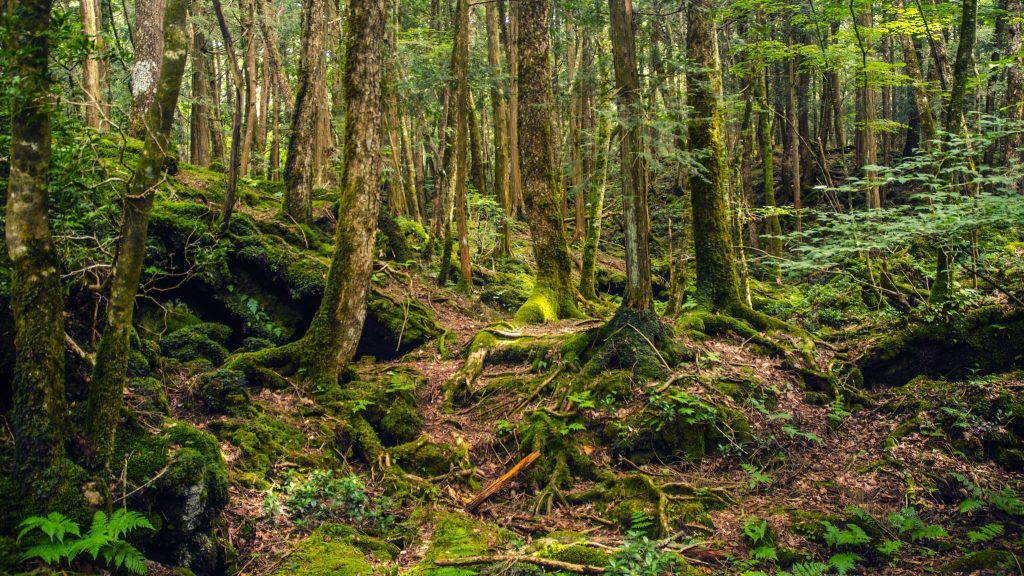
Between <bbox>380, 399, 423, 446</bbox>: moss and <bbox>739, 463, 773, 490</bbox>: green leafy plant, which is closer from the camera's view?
<bbox>739, 463, 773, 490</bbox>: green leafy plant

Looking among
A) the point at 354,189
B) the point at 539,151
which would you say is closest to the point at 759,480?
the point at 354,189

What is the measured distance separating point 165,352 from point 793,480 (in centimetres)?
790

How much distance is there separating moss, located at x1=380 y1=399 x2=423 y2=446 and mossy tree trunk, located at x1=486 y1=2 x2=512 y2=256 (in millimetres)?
9668

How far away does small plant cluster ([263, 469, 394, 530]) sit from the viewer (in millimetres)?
5535

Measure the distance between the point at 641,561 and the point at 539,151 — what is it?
813cm

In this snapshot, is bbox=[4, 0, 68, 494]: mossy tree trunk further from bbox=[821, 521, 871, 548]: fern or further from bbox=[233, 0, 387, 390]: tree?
bbox=[821, 521, 871, 548]: fern

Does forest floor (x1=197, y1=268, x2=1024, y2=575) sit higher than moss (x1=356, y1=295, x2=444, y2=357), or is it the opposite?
moss (x1=356, y1=295, x2=444, y2=357)

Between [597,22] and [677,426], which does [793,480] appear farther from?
[597,22]

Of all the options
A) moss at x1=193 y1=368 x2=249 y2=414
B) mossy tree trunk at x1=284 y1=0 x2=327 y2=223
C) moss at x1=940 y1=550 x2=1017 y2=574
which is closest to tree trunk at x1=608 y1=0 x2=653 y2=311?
moss at x1=940 y1=550 x2=1017 y2=574

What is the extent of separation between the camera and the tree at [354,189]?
8.23 m

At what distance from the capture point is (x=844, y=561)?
15.4ft

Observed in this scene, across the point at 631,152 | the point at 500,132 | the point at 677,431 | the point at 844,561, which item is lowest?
the point at 844,561

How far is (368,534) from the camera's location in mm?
5648

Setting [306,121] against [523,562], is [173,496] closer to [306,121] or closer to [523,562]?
[523,562]
